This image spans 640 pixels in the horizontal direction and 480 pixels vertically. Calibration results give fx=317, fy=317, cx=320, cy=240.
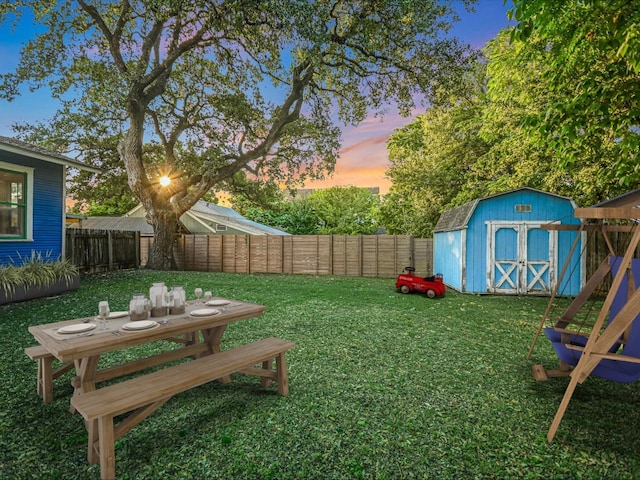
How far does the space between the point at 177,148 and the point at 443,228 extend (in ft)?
41.8

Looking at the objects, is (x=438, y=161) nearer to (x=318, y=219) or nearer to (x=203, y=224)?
(x=318, y=219)

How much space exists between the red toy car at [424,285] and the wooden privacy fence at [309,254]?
11.3 feet

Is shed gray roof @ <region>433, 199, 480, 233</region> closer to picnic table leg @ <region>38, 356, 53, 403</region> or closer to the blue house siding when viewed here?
picnic table leg @ <region>38, 356, 53, 403</region>

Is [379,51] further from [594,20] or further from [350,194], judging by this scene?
[350,194]

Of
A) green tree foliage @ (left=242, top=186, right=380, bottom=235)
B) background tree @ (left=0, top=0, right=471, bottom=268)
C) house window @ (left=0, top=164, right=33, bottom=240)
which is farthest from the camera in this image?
green tree foliage @ (left=242, top=186, right=380, bottom=235)

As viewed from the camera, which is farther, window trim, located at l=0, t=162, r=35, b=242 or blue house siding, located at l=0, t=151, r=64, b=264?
window trim, located at l=0, t=162, r=35, b=242

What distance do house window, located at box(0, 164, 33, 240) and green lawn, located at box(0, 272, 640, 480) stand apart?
4606 mm

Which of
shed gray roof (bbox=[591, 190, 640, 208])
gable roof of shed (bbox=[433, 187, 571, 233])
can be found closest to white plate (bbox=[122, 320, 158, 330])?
shed gray roof (bbox=[591, 190, 640, 208])

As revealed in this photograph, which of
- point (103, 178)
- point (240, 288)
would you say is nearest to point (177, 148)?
point (103, 178)

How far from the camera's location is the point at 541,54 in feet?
21.9

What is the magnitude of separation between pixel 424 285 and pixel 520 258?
100 inches

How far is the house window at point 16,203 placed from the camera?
752cm

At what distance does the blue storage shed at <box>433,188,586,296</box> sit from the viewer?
788 centimetres

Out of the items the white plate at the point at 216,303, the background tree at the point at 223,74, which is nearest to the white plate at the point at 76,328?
the white plate at the point at 216,303
